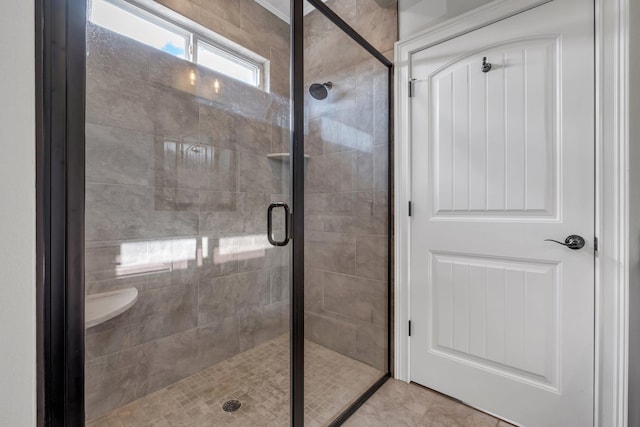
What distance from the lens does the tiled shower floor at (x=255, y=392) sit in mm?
1337

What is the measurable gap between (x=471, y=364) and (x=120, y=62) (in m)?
2.28

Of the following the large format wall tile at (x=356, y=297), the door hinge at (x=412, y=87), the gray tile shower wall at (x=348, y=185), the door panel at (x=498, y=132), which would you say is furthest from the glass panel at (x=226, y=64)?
the large format wall tile at (x=356, y=297)

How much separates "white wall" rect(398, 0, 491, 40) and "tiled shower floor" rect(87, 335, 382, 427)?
76.0 inches

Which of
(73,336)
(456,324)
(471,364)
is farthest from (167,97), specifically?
(471,364)

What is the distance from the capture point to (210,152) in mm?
1592

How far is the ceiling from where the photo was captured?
137 centimetres

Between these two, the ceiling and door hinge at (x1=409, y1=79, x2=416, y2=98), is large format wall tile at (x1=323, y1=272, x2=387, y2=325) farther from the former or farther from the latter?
the ceiling

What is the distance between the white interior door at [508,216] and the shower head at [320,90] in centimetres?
59

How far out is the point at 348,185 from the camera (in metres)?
1.70

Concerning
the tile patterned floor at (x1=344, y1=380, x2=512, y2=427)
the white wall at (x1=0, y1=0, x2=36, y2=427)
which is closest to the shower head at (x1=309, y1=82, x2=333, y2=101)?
the white wall at (x1=0, y1=0, x2=36, y2=427)

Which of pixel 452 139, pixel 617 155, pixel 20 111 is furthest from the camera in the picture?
pixel 452 139

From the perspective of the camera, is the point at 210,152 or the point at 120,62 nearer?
the point at 120,62

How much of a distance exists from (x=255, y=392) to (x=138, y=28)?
1.85m

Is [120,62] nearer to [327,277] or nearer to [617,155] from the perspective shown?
[327,277]
